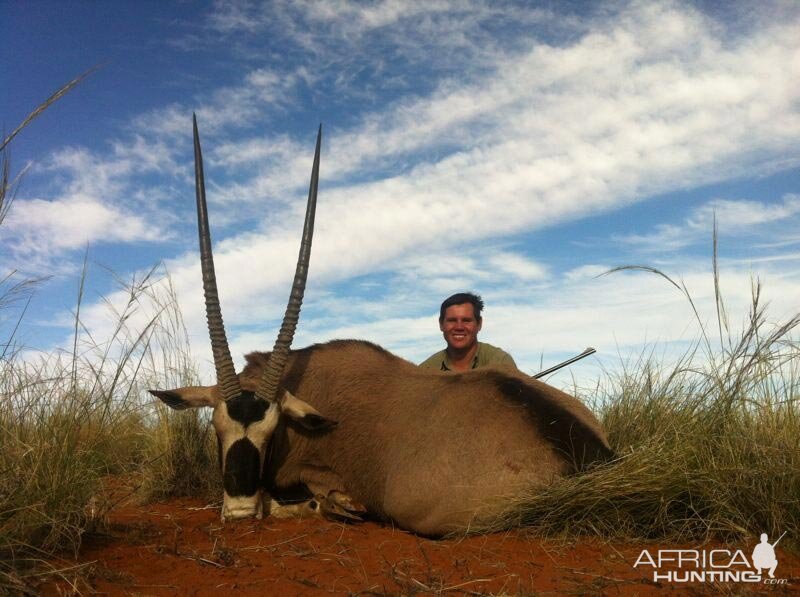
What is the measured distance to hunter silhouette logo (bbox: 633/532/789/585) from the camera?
348cm

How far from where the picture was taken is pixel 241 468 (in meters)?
4.71

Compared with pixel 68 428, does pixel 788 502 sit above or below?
below

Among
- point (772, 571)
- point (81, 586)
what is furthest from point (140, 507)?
point (772, 571)

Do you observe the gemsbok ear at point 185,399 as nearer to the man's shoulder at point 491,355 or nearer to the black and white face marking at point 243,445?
the black and white face marking at point 243,445

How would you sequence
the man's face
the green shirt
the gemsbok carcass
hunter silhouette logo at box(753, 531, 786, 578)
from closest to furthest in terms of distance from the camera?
1. hunter silhouette logo at box(753, 531, 786, 578)
2. the gemsbok carcass
3. the man's face
4. the green shirt

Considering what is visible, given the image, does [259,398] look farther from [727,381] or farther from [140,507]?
[727,381]

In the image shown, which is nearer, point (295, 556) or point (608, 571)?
point (608, 571)

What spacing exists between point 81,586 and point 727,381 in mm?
4692

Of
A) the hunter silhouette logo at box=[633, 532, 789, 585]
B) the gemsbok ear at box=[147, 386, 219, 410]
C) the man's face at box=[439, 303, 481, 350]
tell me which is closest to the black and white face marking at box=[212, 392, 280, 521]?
the gemsbok ear at box=[147, 386, 219, 410]

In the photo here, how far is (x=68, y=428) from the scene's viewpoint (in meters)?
4.26

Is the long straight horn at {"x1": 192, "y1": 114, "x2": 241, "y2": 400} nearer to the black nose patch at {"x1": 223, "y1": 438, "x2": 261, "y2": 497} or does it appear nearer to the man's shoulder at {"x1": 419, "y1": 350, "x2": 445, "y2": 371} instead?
the black nose patch at {"x1": 223, "y1": 438, "x2": 261, "y2": 497}

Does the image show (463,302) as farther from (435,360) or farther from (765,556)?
(765,556)

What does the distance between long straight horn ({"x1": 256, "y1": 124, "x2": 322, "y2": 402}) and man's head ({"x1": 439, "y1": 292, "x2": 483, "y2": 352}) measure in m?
2.38

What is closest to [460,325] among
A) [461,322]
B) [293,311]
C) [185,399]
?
[461,322]
